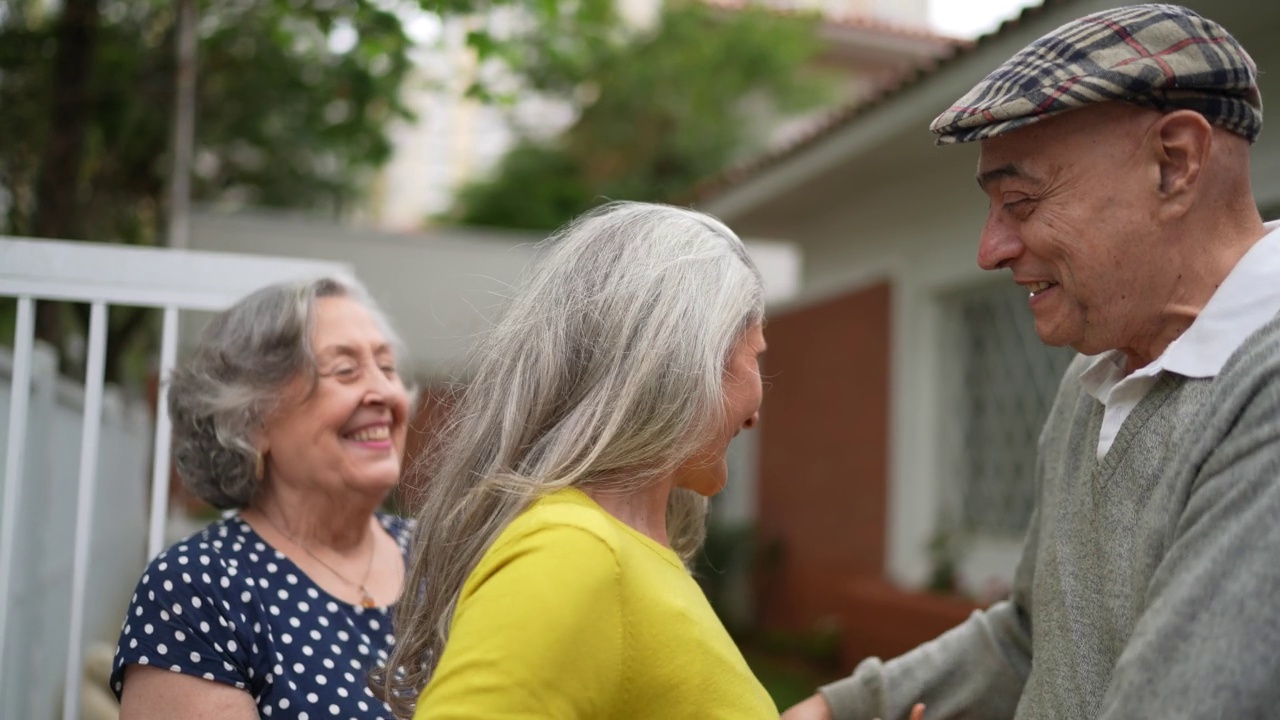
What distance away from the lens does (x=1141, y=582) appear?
1.44 metres

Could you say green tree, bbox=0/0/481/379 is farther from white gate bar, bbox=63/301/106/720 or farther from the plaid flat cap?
the plaid flat cap

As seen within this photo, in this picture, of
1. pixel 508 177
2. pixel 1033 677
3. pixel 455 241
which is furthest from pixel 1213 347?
pixel 508 177

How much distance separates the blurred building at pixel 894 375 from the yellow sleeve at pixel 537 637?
13.7 feet

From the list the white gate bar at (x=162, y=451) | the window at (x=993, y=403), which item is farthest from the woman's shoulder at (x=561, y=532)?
the window at (x=993, y=403)

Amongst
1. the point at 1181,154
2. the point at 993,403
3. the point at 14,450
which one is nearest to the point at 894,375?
the point at 993,403

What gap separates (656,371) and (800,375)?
7.14m

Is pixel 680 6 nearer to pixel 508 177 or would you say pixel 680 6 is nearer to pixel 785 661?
pixel 508 177

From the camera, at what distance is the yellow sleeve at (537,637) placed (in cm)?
130

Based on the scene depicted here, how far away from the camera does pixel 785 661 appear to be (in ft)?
26.2

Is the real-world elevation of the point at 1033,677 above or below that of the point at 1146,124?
below

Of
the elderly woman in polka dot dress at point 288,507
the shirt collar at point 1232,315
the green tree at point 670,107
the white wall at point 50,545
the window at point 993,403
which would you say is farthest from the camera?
the green tree at point 670,107

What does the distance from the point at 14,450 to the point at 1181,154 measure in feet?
7.11

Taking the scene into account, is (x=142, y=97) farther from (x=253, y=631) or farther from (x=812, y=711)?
(x=812, y=711)

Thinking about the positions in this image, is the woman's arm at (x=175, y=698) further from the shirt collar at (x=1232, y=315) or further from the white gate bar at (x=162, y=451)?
the shirt collar at (x=1232, y=315)
